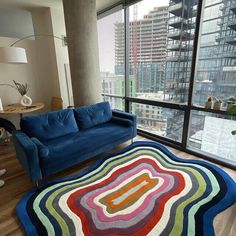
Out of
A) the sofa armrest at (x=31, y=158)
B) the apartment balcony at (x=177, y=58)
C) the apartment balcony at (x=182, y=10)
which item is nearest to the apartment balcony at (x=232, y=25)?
the apartment balcony at (x=182, y=10)

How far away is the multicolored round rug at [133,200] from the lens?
1470 mm

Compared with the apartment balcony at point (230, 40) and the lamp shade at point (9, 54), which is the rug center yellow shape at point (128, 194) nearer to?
the apartment balcony at point (230, 40)

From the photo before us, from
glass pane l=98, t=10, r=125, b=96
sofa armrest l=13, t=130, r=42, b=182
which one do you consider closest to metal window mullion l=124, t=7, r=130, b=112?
glass pane l=98, t=10, r=125, b=96

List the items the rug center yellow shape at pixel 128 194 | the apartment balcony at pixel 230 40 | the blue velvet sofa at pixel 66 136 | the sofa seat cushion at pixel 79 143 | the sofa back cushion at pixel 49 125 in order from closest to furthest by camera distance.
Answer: the rug center yellow shape at pixel 128 194 → the blue velvet sofa at pixel 66 136 → the sofa seat cushion at pixel 79 143 → the apartment balcony at pixel 230 40 → the sofa back cushion at pixel 49 125

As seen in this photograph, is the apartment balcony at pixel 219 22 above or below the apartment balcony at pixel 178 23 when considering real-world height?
below

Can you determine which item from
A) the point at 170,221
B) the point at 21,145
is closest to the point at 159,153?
the point at 170,221

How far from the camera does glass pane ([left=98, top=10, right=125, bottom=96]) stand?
3561mm

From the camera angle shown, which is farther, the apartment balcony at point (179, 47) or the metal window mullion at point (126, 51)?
the metal window mullion at point (126, 51)

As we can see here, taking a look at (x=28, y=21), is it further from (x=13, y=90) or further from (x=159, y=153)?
(x=159, y=153)

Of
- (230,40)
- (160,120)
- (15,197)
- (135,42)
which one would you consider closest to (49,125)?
(15,197)

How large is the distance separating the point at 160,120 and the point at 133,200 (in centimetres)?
185

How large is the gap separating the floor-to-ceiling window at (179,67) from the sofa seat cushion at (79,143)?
92 cm

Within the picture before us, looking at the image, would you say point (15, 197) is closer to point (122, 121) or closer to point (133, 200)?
point (133, 200)

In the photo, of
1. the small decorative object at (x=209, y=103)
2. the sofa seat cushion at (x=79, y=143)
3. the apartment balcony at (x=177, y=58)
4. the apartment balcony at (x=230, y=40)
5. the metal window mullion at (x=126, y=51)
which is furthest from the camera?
the metal window mullion at (x=126, y=51)
